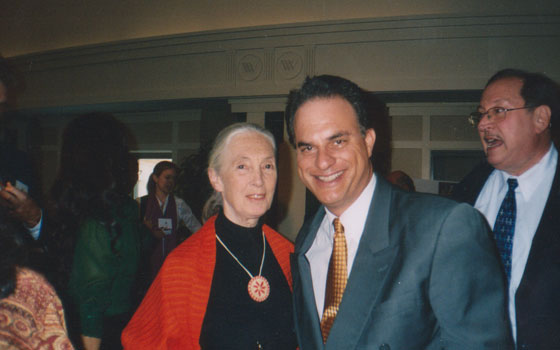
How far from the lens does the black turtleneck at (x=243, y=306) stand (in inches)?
60.2

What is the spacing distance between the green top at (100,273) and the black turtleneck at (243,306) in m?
0.65

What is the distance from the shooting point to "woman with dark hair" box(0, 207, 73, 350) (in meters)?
0.82

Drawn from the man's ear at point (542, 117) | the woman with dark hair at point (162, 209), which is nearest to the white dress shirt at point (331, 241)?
the man's ear at point (542, 117)

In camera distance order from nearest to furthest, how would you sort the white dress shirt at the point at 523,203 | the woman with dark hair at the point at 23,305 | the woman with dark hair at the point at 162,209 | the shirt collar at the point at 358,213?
the woman with dark hair at the point at 23,305 → the shirt collar at the point at 358,213 → the white dress shirt at the point at 523,203 → the woman with dark hair at the point at 162,209

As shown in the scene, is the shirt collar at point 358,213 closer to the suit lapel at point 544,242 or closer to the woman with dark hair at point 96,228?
the suit lapel at point 544,242

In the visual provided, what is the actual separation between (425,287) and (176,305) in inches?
40.5

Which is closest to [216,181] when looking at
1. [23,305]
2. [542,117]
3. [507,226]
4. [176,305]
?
[176,305]

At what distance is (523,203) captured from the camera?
5.89 feet

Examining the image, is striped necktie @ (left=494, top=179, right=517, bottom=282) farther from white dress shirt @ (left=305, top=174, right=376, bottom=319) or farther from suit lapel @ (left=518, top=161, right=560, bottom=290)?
white dress shirt @ (left=305, top=174, right=376, bottom=319)

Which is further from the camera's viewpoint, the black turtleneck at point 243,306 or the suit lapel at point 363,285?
the black turtleneck at point 243,306

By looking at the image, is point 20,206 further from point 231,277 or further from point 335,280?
point 335,280

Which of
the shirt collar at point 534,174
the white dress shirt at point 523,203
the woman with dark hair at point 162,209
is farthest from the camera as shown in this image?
the woman with dark hair at point 162,209

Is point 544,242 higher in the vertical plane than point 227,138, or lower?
lower

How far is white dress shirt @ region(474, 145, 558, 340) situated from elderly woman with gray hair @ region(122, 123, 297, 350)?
43.2 inches
